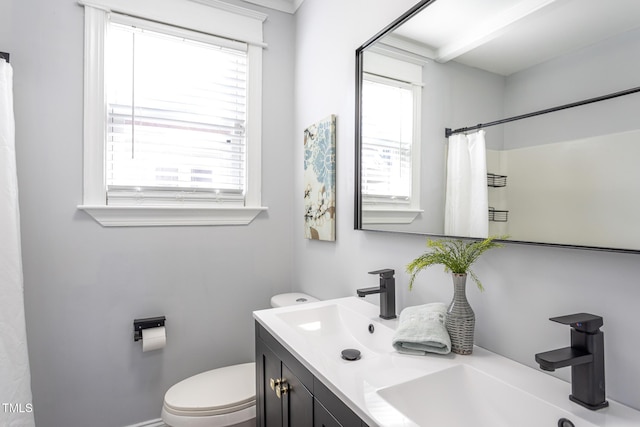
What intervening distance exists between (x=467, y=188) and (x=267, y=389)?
3.29 ft

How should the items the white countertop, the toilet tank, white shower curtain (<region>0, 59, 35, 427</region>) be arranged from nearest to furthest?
the white countertop
white shower curtain (<region>0, 59, 35, 427</region>)
the toilet tank

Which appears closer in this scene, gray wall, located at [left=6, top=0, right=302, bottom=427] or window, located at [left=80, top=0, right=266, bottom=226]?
gray wall, located at [left=6, top=0, right=302, bottom=427]

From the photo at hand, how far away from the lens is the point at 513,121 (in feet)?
2.87

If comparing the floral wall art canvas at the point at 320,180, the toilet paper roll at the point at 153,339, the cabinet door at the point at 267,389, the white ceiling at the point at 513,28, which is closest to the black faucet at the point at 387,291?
the cabinet door at the point at 267,389

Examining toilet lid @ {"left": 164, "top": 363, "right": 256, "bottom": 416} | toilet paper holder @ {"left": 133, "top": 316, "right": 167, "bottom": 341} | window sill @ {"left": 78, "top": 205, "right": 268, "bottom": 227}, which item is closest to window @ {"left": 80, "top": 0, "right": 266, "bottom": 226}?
window sill @ {"left": 78, "top": 205, "right": 268, "bottom": 227}

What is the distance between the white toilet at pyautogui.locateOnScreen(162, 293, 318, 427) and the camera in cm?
143

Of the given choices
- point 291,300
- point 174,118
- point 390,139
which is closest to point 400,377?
point 390,139

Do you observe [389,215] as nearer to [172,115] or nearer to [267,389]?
[267,389]

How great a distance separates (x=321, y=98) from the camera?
1.86 meters

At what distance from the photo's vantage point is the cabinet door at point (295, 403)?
3.05ft

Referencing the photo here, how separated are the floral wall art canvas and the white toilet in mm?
837

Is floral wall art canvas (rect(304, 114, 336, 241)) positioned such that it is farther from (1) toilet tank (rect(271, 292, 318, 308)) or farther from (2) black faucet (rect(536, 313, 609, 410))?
(2) black faucet (rect(536, 313, 609, 410))

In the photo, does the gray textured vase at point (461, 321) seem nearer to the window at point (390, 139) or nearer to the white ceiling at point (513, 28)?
the window at point (390, 139)

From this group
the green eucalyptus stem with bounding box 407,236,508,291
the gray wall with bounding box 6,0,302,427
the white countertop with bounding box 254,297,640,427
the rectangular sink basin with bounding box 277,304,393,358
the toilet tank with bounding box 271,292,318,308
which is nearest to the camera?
the white countertop with bounding box 254,297,640,427
